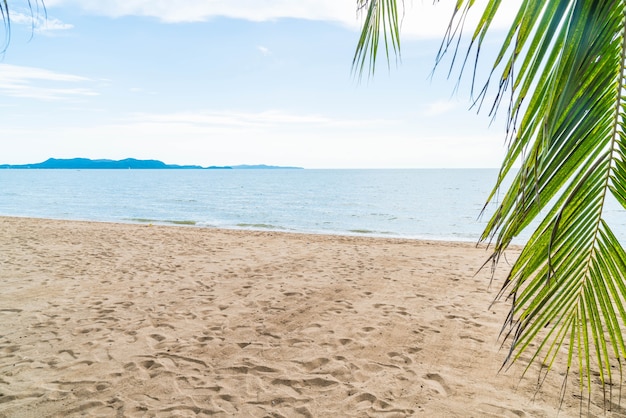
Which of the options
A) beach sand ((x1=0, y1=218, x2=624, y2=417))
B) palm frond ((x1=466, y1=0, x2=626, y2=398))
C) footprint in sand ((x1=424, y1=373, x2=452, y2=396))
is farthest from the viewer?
footprint in sand ((x1=424, y1=373, x2=452, y2=396))

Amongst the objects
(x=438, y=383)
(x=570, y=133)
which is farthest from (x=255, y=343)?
(x=570, y=133)

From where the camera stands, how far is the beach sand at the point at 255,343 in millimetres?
3424

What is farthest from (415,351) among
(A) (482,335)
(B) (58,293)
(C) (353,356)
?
(B) (58,293)

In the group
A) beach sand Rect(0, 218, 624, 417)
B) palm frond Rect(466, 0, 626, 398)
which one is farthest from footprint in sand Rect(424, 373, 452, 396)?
palm frond Rect(466, 0, 626, 398)

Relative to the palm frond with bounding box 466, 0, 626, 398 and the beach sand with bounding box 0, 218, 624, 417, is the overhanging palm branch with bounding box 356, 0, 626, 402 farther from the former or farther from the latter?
the beach sand with bounding box 0, 218, 624, 417

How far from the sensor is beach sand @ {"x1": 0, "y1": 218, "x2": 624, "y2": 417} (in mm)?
3424

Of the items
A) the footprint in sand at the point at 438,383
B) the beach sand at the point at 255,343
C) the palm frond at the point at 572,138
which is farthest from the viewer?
the footprint in sand at the point at 438,383

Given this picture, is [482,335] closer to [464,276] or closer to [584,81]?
[464,276]

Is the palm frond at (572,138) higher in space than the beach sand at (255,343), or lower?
higher

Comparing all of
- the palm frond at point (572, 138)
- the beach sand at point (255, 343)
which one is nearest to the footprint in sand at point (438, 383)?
the beach sand at point (255, 343)

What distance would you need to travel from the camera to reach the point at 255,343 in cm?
460

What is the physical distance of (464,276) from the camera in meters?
8.26

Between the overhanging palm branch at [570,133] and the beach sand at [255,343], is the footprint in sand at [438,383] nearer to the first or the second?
the beach sand at [255,343]

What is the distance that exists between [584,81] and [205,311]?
17.9ft
